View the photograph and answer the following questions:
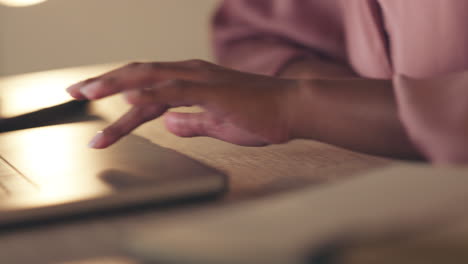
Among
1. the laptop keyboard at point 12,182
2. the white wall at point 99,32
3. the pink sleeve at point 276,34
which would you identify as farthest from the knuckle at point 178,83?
the white wall at point 99,32

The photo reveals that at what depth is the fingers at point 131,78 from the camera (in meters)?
0.41

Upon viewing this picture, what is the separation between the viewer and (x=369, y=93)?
0.39 metres

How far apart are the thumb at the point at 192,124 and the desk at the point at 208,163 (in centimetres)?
1

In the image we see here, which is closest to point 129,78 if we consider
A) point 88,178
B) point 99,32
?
point 88,178

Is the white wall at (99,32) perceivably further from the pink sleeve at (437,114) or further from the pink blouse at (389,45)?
the pink sleeve at (437,114)

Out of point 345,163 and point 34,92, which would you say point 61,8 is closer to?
point 34,92

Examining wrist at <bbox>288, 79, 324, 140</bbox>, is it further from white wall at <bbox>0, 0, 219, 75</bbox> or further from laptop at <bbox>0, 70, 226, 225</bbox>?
white wall at <bbox>0, 0, 219, 75</bbox>

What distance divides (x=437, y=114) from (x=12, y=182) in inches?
10.0

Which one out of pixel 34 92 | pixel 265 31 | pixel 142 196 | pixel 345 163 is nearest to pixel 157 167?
pixel 142 196

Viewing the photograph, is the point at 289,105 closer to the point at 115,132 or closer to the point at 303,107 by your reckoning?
the point at 303,107

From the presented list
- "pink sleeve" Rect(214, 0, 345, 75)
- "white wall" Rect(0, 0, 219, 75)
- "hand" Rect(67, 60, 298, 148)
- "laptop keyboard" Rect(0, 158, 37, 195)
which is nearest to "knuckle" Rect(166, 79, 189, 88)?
"hand" Rect(67, 60, 298, 148)

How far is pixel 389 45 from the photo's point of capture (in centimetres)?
67

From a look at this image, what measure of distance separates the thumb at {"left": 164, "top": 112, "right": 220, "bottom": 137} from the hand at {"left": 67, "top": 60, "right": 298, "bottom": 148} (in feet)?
0.11

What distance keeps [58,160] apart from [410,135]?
22cm
